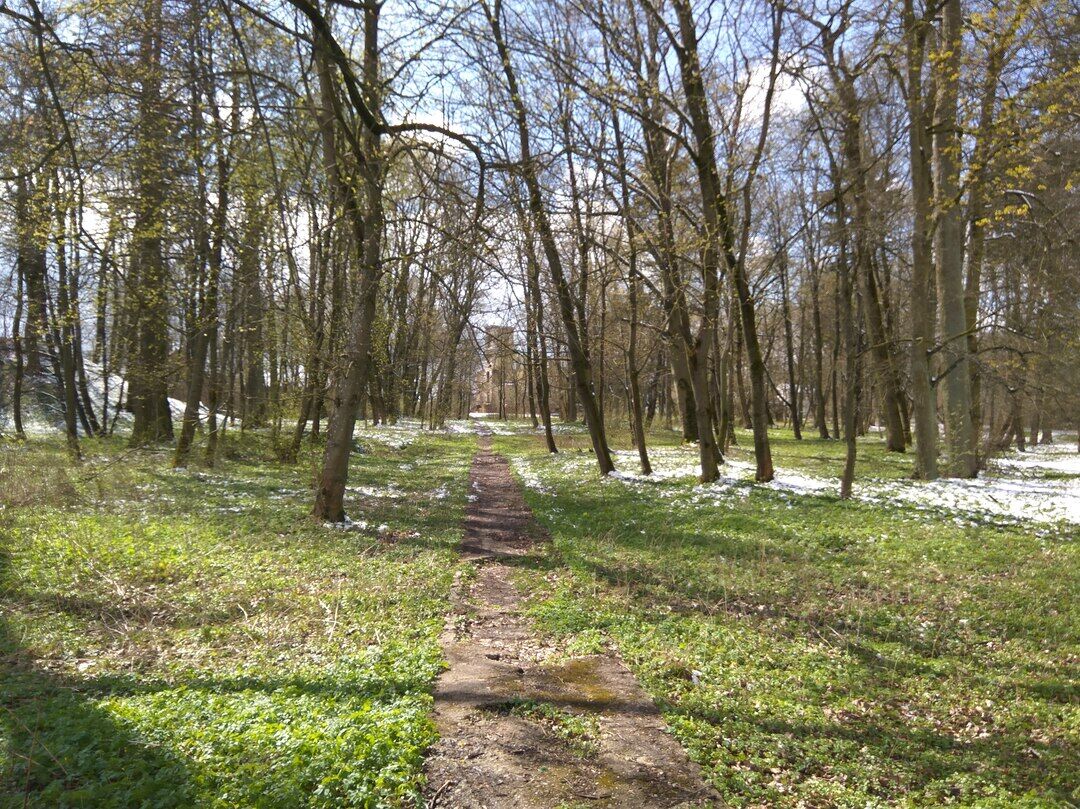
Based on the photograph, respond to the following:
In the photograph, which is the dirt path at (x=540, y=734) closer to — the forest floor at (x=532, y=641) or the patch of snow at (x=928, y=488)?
the forest floor at (x=532, y=641)

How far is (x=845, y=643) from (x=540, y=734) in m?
3.34

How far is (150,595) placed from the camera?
19.4 ft

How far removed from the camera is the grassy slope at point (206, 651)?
10.9 feet

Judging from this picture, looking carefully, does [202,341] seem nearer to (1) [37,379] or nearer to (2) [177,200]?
(2) [177,200]

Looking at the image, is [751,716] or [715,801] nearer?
[715,801]

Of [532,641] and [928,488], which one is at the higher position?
[928,488]

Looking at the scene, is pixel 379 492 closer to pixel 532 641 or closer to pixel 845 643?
pixel 532 641

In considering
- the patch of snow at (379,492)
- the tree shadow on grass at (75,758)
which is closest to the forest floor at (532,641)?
the tree shadow on grass at (75,758)

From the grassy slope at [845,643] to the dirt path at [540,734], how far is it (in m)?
0.28

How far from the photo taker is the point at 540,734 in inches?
166

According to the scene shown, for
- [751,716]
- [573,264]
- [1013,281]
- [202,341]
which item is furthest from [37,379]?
[1013,281]

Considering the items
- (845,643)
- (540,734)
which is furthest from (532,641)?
(845,643)

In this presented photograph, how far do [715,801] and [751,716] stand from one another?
41.4 inches

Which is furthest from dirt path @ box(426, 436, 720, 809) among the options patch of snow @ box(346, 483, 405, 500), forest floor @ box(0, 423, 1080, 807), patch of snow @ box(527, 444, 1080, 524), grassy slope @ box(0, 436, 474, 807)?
patch of snow @ box(527, 444, 1080, 524)
